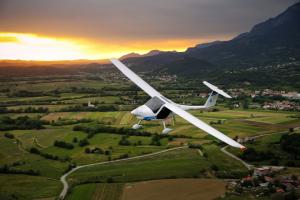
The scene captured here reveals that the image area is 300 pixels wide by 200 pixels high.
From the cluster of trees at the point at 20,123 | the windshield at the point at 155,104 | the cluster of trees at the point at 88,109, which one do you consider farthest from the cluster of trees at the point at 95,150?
the windshield at the point at 155,104

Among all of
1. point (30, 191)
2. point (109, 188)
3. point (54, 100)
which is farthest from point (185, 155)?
point (54, 100)

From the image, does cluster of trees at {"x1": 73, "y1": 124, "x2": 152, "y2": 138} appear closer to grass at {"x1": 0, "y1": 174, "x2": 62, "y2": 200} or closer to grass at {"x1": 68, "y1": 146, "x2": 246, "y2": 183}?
grass at {"x1": 68, "y1": 146, "x2": 246, "y2": 183}

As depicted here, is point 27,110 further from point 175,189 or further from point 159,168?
point 175,189

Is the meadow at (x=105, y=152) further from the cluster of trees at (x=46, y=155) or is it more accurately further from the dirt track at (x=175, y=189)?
the dirt track at (x=175, y=189)

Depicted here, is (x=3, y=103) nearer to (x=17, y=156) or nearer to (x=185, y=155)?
(x=17, y=156)

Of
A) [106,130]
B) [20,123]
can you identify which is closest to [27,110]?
[20,123]

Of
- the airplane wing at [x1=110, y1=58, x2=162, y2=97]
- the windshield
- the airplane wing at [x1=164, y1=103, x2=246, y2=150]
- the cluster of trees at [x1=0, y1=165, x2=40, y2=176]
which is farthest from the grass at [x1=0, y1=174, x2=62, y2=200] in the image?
the airplane wing at [x1=164, y1=103, x2=246, y2=150]
